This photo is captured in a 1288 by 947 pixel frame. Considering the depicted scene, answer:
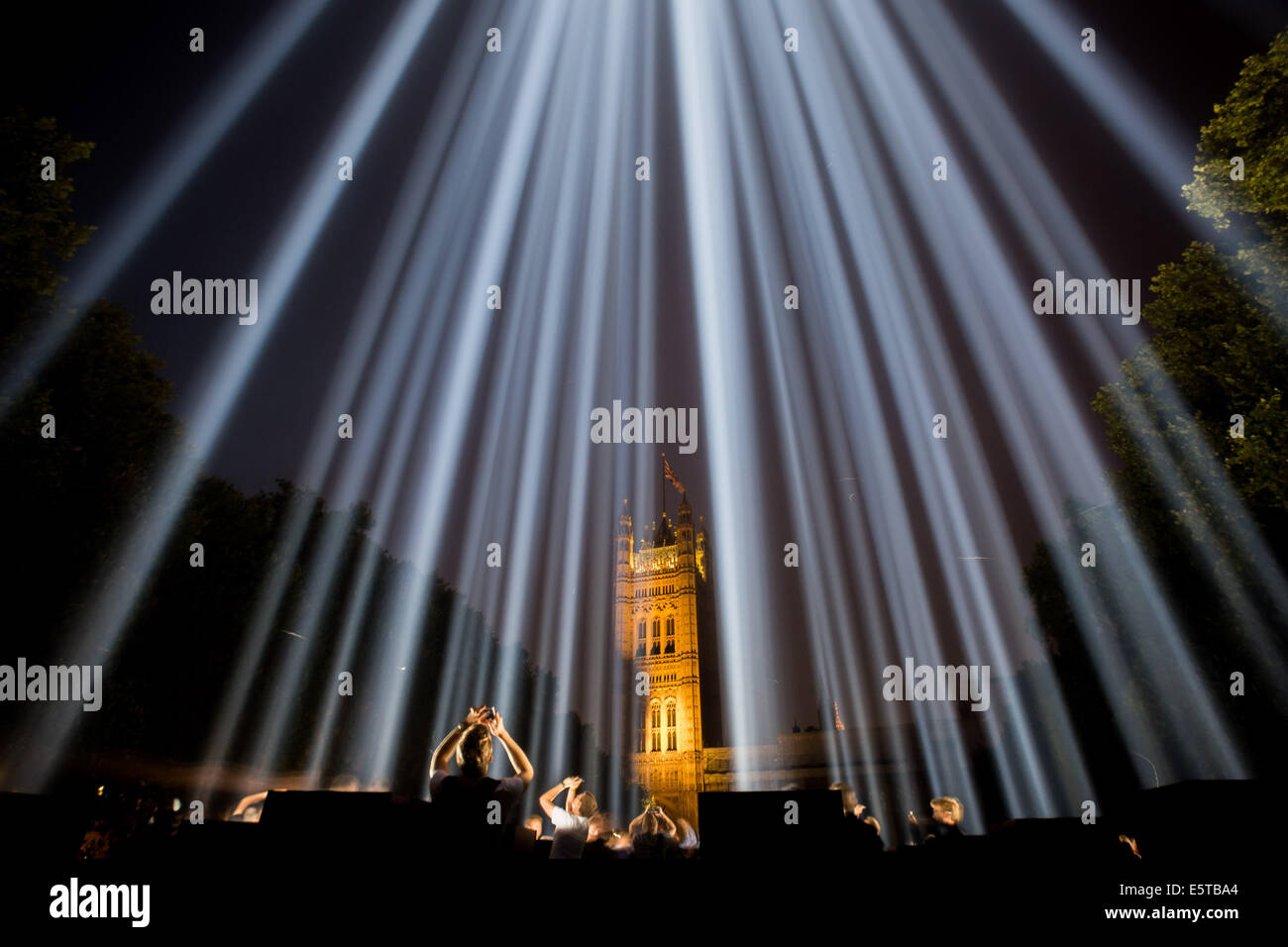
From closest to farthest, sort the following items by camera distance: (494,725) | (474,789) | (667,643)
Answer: (474,789) < (494,725) < (667,643)

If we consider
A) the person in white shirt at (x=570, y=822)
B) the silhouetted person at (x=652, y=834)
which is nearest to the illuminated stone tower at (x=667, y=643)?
the silhouetted person at (x=652, y=834)

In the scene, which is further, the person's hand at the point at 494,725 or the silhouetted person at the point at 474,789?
the person's hand at the point at 494,725

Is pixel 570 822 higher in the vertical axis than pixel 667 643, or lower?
lower

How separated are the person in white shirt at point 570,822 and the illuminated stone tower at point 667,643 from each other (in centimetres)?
9690

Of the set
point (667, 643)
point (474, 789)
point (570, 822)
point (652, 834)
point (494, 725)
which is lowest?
point (652, 834)

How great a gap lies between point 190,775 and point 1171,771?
109 ft

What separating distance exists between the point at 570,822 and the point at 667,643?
352 ft

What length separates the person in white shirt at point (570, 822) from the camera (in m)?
9.44

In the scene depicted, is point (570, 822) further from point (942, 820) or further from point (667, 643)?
point (667, 643)

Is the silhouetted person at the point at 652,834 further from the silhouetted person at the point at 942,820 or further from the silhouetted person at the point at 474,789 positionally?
the silhouetted person at the point at 942,820

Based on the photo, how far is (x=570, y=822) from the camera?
9664 mm

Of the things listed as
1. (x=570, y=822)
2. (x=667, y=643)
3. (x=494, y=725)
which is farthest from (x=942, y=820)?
(x=667, y=643)

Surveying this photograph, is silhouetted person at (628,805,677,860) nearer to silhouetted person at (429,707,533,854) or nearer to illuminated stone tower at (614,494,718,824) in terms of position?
silhouetted person at (429,707,533,854)

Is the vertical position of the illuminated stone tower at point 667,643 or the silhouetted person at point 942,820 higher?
the illuminated stone tower at point 667,643
